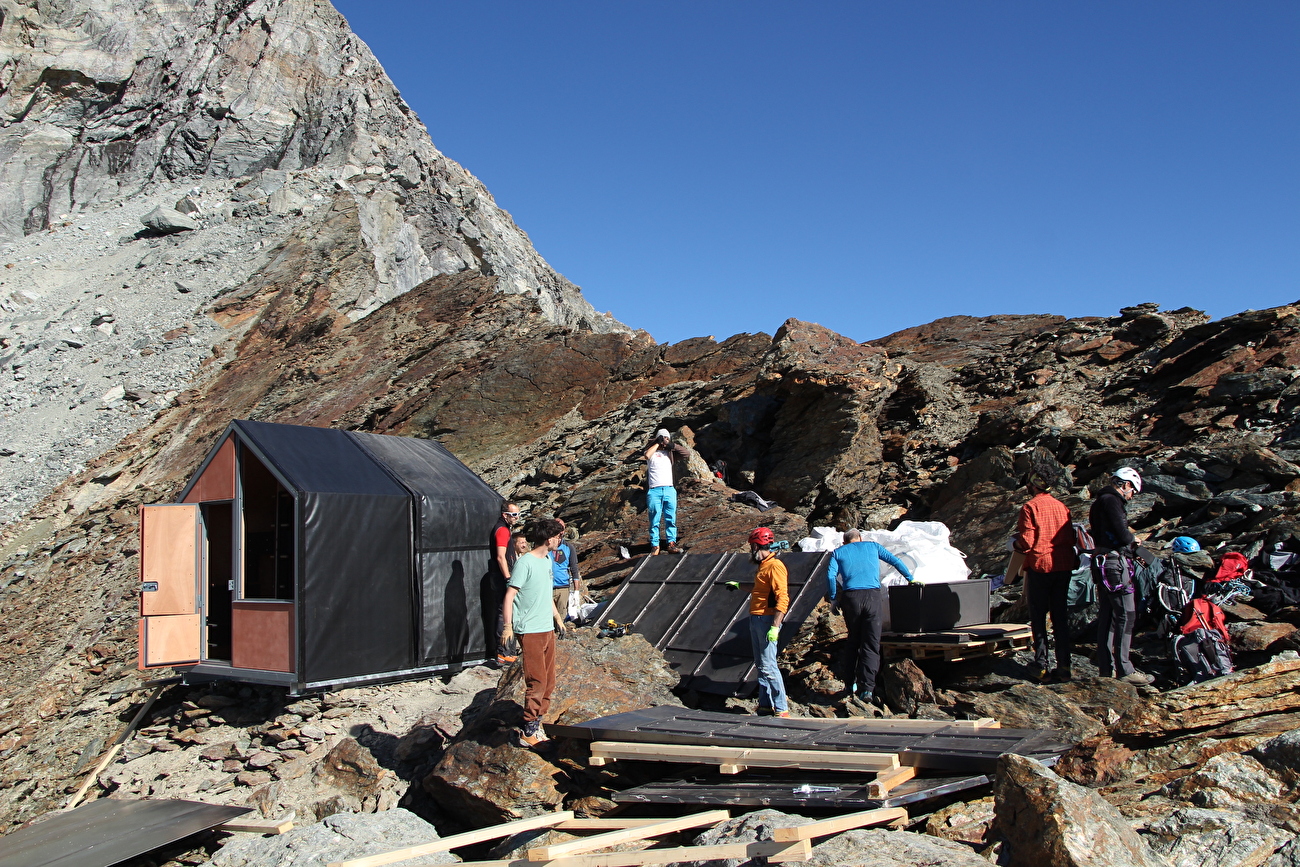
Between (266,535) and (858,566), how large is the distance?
7.27m

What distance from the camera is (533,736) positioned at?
6.48 meters

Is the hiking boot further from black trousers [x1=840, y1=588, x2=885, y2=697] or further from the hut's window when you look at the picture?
the hut's window

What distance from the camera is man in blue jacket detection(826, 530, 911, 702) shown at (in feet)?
23.3

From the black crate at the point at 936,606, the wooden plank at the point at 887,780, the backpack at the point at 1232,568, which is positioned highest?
the backpack at the point at 1232,568

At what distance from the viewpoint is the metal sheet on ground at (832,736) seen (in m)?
5.11

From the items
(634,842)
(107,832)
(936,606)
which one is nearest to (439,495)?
(107,832)

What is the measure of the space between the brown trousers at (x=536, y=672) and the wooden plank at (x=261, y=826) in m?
2.06

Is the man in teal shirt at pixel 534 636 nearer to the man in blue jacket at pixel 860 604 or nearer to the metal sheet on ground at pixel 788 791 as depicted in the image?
the metal sheet on ground at pixel 788 791

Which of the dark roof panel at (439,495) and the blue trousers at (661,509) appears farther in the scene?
the blue trousers at (661,509)

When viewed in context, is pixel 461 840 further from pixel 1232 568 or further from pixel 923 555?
pixel 1232 568

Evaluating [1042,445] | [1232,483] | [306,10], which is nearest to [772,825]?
[1232,483]

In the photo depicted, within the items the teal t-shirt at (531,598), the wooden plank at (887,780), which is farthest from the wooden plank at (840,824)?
the teal t-shirt at (531,598)

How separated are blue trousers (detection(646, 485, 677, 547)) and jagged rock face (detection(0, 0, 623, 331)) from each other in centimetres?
2777

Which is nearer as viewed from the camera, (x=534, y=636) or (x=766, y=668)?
(x=534, y=636)
